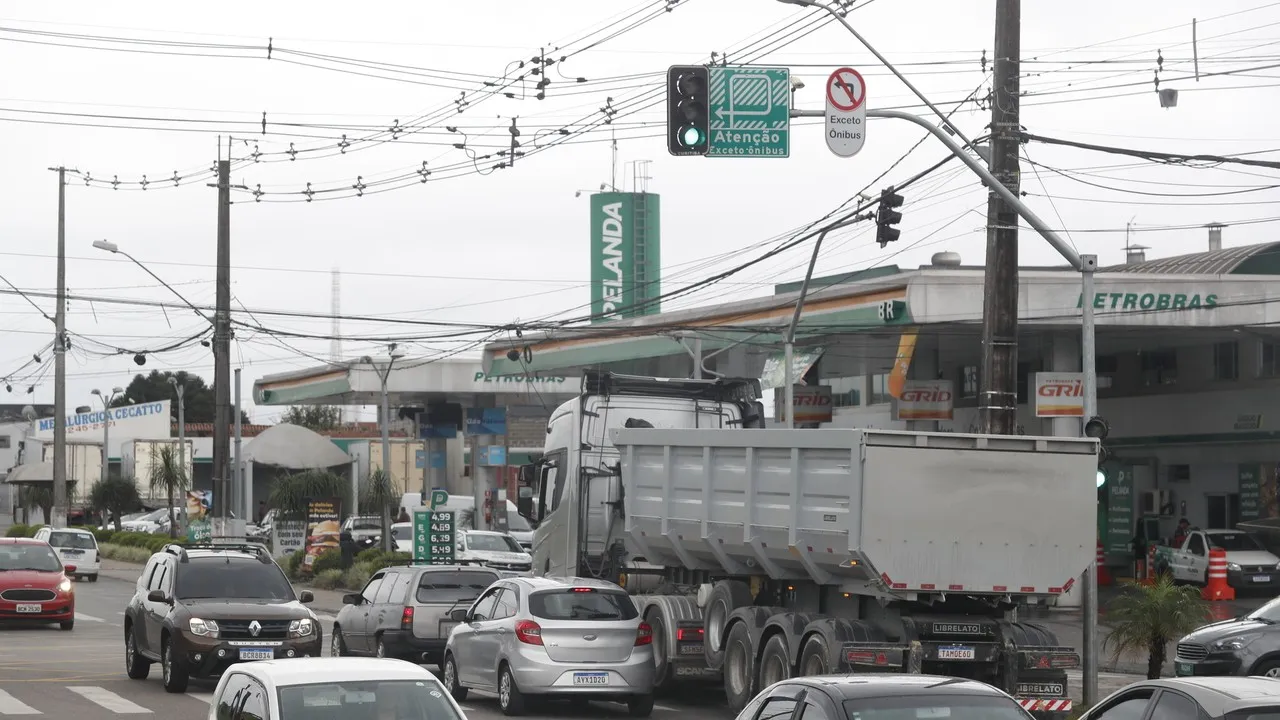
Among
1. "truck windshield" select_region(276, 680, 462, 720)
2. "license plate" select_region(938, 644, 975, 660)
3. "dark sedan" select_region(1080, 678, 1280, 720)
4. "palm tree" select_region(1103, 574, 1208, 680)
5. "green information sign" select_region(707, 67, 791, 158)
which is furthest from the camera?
"green information sign" select_region(707, 67, 791, 158)

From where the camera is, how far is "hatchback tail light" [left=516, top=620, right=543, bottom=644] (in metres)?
17.8

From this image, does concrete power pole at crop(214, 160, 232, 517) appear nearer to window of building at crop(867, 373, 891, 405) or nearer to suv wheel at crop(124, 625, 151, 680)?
suv wheel at crop(124, 625, 151, 680)

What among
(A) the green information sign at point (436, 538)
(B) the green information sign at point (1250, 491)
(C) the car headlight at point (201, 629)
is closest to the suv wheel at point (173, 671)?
(C) the car headlight at point (201, 629)

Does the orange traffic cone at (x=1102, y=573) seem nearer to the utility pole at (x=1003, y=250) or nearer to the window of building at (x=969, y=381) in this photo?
the window of building at (x=969, y=381)

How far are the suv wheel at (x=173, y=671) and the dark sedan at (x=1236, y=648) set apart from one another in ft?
38.9

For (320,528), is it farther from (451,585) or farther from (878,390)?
(451,585)

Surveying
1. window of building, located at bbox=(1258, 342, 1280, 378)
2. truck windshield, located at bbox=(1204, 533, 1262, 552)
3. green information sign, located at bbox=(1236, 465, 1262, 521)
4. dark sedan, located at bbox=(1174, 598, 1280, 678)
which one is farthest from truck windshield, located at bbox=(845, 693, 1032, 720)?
green information sign, located at bbox=(1236, 465, 1262, 521)

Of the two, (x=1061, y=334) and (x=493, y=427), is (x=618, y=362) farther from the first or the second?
(x=1061, y=334)

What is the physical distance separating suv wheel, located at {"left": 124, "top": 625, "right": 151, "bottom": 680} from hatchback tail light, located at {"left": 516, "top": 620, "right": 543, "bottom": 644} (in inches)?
240

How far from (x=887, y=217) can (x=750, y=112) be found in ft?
28.1

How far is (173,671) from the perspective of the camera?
1966 centimetres

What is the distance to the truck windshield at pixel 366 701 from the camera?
9570 mm

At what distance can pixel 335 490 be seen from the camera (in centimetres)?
5047

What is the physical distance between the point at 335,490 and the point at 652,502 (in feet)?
105
